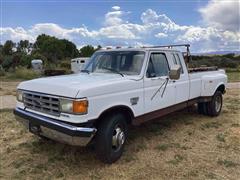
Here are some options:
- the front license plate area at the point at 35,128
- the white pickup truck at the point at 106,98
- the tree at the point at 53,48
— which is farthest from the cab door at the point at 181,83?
the tree at the point at 53,48

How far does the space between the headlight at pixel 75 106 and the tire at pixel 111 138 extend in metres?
0.52

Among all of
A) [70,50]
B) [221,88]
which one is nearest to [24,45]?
[70,50]

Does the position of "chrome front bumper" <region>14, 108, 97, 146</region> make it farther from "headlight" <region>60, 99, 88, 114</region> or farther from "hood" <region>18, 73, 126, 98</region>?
"hood" <region>18, 73, 126, 98</region>

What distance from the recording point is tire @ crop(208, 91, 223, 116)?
8.01m

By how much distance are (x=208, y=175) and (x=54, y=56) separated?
36.3m

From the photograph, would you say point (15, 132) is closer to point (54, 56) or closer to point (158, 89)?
point (158, 89)

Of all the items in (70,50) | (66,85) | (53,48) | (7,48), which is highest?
(7,48)

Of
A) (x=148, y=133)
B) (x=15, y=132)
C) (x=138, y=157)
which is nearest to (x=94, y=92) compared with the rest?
(x=138, y=157)

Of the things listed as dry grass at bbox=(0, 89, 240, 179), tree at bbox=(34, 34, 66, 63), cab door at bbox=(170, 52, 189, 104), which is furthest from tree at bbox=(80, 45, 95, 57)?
cab door at bbox=(170, 52, 189, 104)

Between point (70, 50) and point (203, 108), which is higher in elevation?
point (70, 50)

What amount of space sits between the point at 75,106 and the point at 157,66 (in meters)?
2.35

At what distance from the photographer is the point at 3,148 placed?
219 inches

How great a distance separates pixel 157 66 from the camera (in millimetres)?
5895

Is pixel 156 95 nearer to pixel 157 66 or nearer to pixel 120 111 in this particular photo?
pixel 157 66
